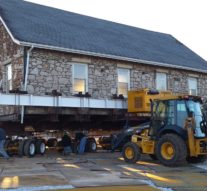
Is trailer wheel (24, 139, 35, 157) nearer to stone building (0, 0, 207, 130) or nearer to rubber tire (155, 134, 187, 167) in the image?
stone building (0, 0, 207, 130)

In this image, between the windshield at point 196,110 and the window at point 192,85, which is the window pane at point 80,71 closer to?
→ the windshield at point 196,110

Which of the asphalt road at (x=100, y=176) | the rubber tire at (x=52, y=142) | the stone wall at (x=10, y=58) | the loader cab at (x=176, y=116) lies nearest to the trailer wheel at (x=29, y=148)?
the asphalt road at (x=100, y=176)

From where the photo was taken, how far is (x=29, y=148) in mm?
18375

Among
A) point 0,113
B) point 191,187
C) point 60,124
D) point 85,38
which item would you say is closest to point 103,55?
point 85,38

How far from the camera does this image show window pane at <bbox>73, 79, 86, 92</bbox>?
20.5 metres

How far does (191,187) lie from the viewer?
10.5 meters

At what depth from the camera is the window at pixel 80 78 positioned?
20484 mm

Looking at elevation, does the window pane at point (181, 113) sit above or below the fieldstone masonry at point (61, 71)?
below

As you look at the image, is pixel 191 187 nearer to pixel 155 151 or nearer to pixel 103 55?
pixel 155 151

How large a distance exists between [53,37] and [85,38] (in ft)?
7.94

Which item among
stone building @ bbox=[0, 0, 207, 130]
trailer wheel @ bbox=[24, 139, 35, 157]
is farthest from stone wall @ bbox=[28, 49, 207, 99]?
trailer wheel @ bbox=[24, 139, 35, 157]

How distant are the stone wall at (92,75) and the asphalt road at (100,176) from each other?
4.58m

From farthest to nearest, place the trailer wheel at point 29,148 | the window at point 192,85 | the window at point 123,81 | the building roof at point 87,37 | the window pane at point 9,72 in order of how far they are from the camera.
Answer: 1. the window at point 192,85
2. the window at point 123,81
3. the window pane at point 9,72
4. the building roof at point 87,37
5. the trailer wheel at point 29,148

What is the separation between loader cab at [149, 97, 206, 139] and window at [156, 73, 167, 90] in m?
8.61
